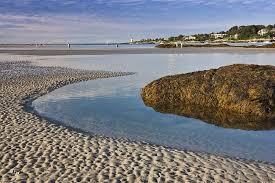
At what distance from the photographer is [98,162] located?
439 inches

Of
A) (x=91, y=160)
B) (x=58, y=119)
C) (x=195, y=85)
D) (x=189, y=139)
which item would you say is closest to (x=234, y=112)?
(x=195, y=85)

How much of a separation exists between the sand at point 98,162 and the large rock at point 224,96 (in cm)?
560

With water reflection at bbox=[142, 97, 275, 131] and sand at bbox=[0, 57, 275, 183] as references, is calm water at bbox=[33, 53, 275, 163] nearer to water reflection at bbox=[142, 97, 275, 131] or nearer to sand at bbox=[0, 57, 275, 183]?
water reflection at bbox=[142, 97, 275, 131]

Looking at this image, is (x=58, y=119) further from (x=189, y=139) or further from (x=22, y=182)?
(x=22, y=182)

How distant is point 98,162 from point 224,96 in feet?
33.1

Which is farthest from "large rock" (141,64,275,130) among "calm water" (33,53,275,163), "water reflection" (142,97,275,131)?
"calm water" (33,53,275,163)

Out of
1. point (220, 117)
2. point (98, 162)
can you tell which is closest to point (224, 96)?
point (220, 117)

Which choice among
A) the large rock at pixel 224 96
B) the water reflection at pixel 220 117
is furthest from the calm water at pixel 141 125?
the large rock at pixel 224 96

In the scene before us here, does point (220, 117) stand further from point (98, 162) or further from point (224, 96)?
point (98, 162)

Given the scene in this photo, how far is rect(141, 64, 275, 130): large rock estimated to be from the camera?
59.1ft

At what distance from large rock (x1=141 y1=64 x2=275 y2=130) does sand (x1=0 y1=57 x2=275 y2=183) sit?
5.60 metres

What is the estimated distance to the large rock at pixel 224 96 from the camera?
1800 centimetres

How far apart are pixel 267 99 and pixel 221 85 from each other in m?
2.42

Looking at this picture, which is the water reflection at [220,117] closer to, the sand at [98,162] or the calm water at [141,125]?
the calm water at [141,125]
